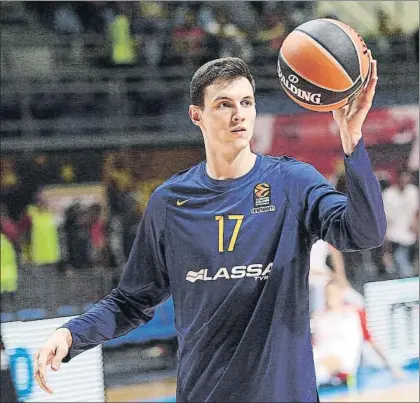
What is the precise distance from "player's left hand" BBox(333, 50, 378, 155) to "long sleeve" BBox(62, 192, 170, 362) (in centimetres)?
68

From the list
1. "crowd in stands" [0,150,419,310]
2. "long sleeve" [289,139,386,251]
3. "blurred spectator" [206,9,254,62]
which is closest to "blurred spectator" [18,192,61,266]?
"crowd in stands" [0,150,419,310]

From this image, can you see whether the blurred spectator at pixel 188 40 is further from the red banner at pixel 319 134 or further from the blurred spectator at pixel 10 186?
the blurred spectator at pixel 10 186

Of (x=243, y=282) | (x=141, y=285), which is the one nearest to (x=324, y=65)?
(x=243, y=282)

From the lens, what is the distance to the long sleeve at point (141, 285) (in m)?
2.20

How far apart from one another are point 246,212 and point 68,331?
591mm

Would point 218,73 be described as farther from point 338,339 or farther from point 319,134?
point 319,134

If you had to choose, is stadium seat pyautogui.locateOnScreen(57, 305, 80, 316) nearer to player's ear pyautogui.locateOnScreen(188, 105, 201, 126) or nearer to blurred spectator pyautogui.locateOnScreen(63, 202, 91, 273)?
blurred spectator pyautogui.locateOnScreen(63, 202, 91, 273)

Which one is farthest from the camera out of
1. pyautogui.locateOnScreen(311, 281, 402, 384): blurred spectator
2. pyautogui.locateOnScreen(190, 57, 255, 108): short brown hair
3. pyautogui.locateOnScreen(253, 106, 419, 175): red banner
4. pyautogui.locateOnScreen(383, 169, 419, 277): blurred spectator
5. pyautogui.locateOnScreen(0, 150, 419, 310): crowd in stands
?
pyautogui.locateOnScreen(383, 169, 419, 277): blurred spectator

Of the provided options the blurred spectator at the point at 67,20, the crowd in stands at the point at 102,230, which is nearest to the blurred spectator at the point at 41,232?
the crowd in stands at the point at 102,230

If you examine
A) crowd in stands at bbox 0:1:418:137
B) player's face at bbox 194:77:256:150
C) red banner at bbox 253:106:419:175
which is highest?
crowd in stands at bbox 0:1:418:137

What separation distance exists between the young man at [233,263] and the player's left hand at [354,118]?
215 millimetres

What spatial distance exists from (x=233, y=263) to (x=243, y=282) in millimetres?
60

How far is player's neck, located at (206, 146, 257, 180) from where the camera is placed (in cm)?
212

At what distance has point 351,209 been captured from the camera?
170cm
